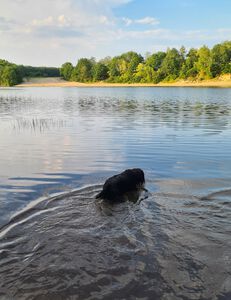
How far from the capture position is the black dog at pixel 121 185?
27.6 feet

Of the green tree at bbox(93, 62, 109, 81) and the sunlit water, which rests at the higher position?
the green tree at bbox(93, 62, 109, 81)

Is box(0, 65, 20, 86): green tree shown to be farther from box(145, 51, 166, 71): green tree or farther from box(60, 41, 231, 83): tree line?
box(145, 51, 166, 71): green tree

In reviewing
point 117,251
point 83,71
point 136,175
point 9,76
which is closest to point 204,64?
point 83,71

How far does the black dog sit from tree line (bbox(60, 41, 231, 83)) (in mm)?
121327

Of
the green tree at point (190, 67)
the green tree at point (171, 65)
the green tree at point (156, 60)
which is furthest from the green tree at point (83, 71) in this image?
the green tree at point (190, 67)

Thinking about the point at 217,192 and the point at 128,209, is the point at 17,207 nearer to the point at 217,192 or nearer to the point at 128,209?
the point at 128,209

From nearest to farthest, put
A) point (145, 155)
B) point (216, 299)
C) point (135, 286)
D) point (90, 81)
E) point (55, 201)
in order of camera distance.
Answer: point (216, 299) → point (135, 286) → point (55, 201) → point (145, 155) → point (90, 81)

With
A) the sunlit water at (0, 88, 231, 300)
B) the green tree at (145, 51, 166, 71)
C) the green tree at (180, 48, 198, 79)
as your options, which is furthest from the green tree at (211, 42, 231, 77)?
the sunlit water at (0, 88, 231, 300)

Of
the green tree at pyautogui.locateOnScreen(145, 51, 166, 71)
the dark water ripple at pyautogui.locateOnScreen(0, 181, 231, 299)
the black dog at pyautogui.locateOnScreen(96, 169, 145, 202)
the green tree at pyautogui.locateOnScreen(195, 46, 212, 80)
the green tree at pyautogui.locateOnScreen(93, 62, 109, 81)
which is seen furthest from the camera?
the green tree at pyautogui.locateOnScreen(93, 62, 109, 81)

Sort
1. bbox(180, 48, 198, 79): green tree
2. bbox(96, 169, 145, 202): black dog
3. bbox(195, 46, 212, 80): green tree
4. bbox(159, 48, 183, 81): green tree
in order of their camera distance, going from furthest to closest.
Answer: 1. bbox(159, 48, 183, 81): green tree
2. bbox(180, 48, 198, 79): green tree
3. bbox(195, 46, 212, 80): green tree
4. bbox(96, 169, 145, 202): black dog

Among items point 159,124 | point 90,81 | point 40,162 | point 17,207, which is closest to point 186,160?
point 40,162

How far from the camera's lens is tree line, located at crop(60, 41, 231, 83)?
12456 centimetres

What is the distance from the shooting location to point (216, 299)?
183 inches

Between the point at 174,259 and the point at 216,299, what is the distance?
1099 mm
